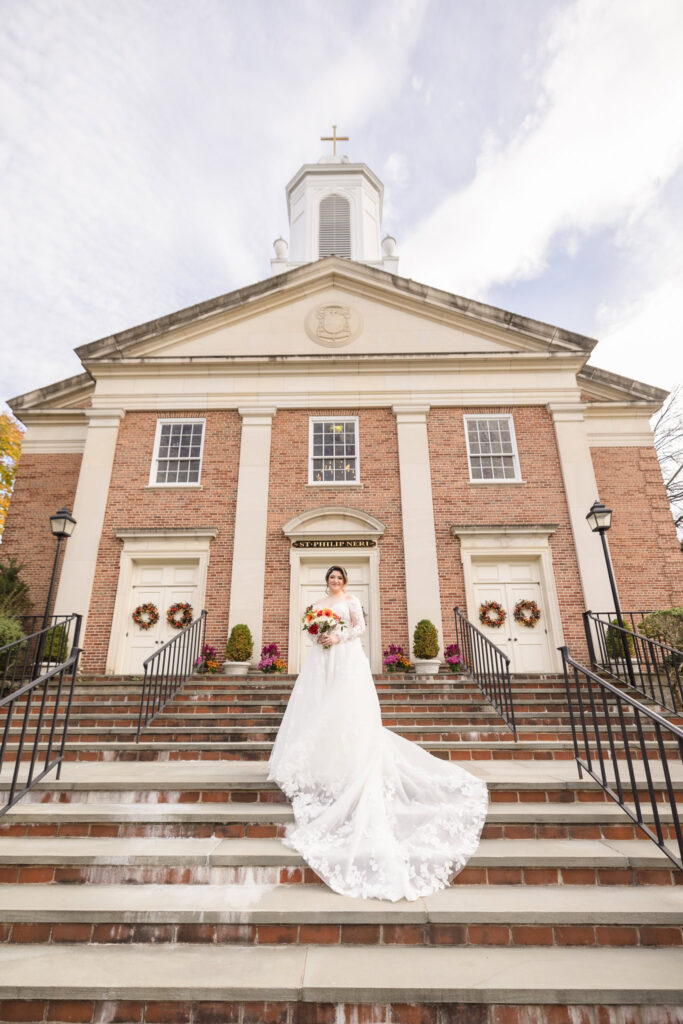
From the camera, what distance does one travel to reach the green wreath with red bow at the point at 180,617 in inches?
496

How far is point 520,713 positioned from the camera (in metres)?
8.74

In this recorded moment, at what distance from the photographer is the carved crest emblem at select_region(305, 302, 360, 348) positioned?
49.4 ft

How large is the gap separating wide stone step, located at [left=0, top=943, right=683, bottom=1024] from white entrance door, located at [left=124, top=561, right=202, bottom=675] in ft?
31.5

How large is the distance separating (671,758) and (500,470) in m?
7.92

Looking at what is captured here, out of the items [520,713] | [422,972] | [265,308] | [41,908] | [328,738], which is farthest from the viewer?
Answer: [265,308]

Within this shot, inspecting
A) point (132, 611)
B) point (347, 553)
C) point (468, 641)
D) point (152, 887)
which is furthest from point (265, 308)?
point (152, 887)

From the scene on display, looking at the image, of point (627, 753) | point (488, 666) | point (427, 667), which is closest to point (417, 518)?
point (427, 667)

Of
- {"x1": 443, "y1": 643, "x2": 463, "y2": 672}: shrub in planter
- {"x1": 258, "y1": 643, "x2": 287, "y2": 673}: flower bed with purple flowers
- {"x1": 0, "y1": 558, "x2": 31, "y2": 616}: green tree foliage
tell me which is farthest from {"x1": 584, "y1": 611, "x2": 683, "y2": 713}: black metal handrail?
{"x1": 0, "y1": 558, "x2": 31, "y2": 616}: green tree foliage

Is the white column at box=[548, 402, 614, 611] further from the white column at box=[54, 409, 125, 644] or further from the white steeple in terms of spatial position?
the white steeple

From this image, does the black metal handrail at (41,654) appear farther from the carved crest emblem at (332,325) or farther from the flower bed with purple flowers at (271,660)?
the carved crest emblem at (332,325)

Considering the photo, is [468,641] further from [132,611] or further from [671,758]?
[132,611]

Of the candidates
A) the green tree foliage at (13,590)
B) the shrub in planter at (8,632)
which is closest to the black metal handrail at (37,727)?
the shrub in planter at (8,632)

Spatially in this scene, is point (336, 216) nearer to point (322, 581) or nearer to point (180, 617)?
point (322, 581)

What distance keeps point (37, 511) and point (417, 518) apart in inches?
402
